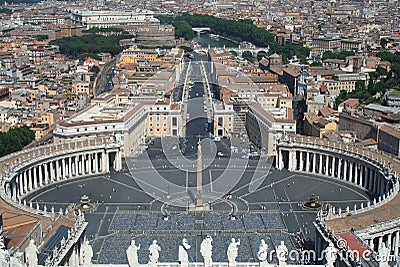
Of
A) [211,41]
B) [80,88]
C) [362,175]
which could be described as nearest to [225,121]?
[362,175]

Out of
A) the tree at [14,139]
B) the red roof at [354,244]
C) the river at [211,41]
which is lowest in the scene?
the river at [211,41]

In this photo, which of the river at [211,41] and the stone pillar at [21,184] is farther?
the river at [211,41]

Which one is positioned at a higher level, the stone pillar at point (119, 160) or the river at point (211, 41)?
the stone pillar at point (119, 160)

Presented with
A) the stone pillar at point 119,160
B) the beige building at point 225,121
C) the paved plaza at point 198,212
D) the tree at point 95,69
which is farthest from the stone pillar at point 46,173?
the tree at point 95,69

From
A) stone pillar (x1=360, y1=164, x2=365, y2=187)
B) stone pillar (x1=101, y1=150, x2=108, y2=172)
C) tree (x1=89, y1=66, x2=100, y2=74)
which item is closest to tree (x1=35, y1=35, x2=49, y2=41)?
tree (x1=89, y1=66, x2=100, y2=74)

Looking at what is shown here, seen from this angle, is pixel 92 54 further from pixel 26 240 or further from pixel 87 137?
pixel 26 240

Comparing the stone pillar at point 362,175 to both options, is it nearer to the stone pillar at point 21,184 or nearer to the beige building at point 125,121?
the beige building at point 125,121

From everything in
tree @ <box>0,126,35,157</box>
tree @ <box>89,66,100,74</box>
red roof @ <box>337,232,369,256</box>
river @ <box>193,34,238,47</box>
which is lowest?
river @ <box>193,34,238,47</box>

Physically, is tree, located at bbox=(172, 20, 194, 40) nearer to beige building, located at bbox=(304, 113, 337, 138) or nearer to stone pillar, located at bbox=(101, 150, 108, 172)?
beige building, located at bbox=(304, 113, 337, 138)

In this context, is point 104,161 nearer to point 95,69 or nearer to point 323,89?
point 323,89
